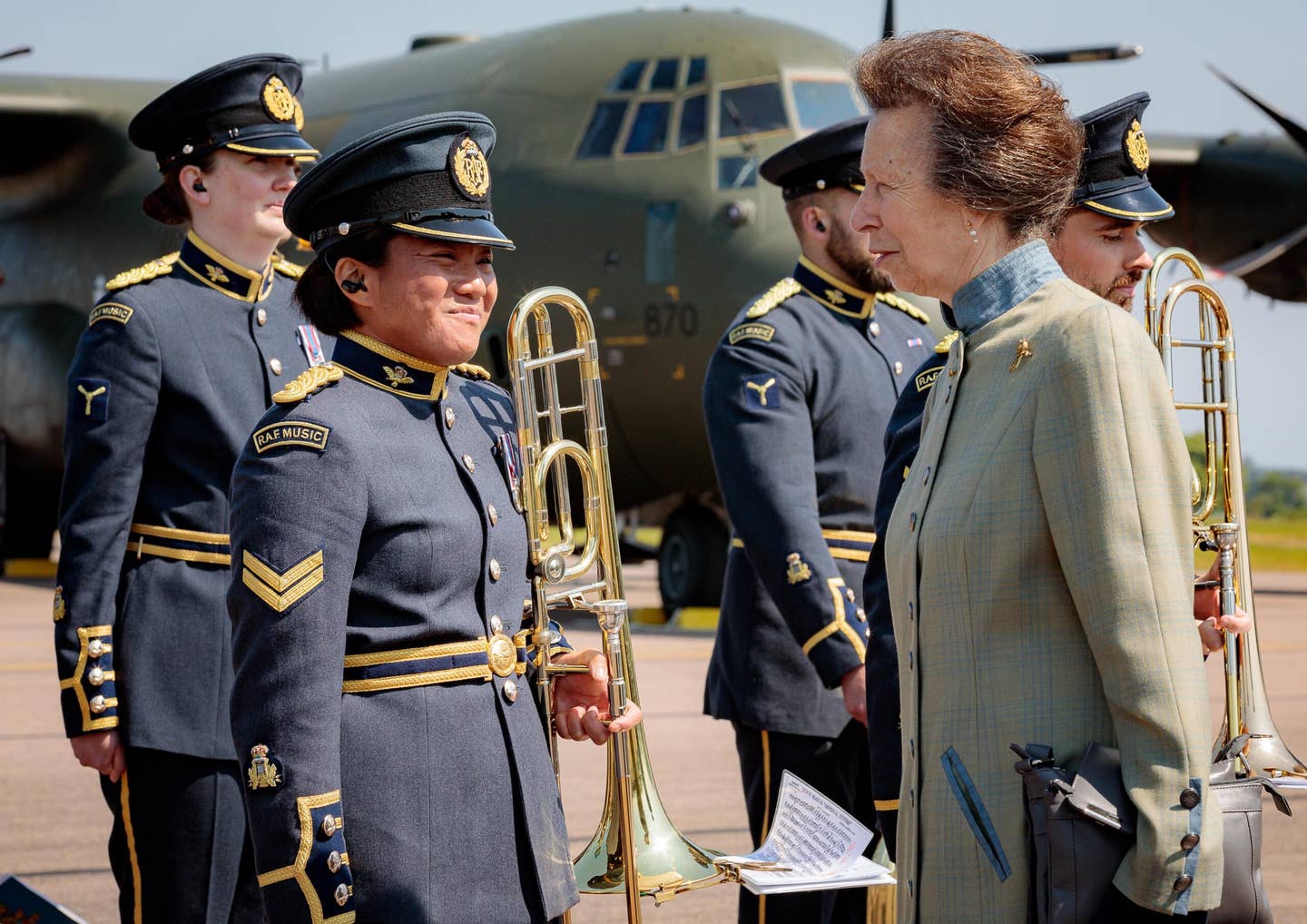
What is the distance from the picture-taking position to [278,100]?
415 centimetres

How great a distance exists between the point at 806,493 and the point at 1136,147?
1.06 meters

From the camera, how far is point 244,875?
360cm

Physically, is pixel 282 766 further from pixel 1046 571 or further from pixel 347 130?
pixel 347 130

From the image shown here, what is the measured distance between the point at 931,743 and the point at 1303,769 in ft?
4.88

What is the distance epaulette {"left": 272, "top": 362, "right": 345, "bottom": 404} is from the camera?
8.74 ft

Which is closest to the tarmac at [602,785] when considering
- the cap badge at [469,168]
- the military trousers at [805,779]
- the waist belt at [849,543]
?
the military trousers at [805,779]

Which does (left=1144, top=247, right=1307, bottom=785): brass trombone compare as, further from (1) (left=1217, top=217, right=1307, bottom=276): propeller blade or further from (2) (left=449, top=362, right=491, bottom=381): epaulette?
(1) (left=1217, top=217, right=1307, bottom=276): propeller blade

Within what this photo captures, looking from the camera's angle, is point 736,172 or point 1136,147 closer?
point 1136,147

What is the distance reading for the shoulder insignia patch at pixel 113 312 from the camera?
3.81 metres

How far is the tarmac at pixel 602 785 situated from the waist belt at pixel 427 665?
2.83m

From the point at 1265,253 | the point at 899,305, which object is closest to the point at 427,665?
the point at 899,305

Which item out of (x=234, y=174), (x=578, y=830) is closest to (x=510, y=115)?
(x=578, y=830)

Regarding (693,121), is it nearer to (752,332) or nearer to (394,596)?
(752,332)

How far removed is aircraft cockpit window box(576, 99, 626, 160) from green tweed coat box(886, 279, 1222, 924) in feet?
33.5
